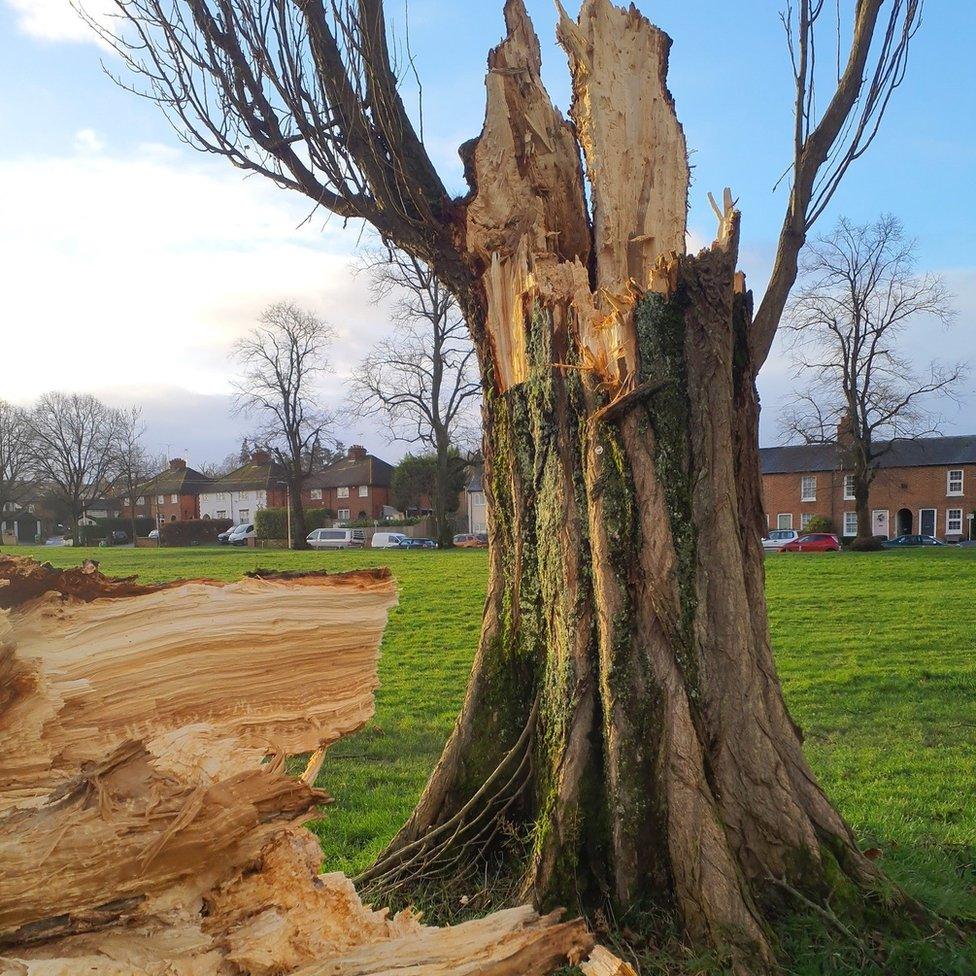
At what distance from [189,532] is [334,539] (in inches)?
323

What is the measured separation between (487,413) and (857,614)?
12061 mm

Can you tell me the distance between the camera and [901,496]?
54375 millimetres

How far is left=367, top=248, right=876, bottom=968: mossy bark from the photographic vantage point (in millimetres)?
3170

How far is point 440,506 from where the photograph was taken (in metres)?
39.3

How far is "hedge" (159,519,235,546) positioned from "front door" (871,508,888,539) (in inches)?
1688

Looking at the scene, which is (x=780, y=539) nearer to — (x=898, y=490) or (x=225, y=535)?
(x=898, y=490)

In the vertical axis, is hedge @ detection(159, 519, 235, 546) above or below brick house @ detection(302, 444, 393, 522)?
below

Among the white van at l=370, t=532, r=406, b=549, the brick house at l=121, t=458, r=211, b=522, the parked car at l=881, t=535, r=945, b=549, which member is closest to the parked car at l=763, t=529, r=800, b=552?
the parked car at l=881, t=535, r=945, b=549

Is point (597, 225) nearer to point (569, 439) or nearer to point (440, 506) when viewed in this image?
point (569, 439)

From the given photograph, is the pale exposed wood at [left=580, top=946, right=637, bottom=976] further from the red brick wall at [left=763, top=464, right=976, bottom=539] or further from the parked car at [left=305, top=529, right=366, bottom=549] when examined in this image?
the red brick wall at [left=763, top=464, right=976, bottom=539]

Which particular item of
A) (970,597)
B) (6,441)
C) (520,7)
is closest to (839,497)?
(970,597)

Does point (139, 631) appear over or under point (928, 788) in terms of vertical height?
over

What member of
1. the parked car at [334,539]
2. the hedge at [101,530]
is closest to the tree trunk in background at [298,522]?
the parked car at [334,539]

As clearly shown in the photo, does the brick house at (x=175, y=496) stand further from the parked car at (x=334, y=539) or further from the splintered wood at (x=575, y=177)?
the splintered wood at (x=575, y=177)
